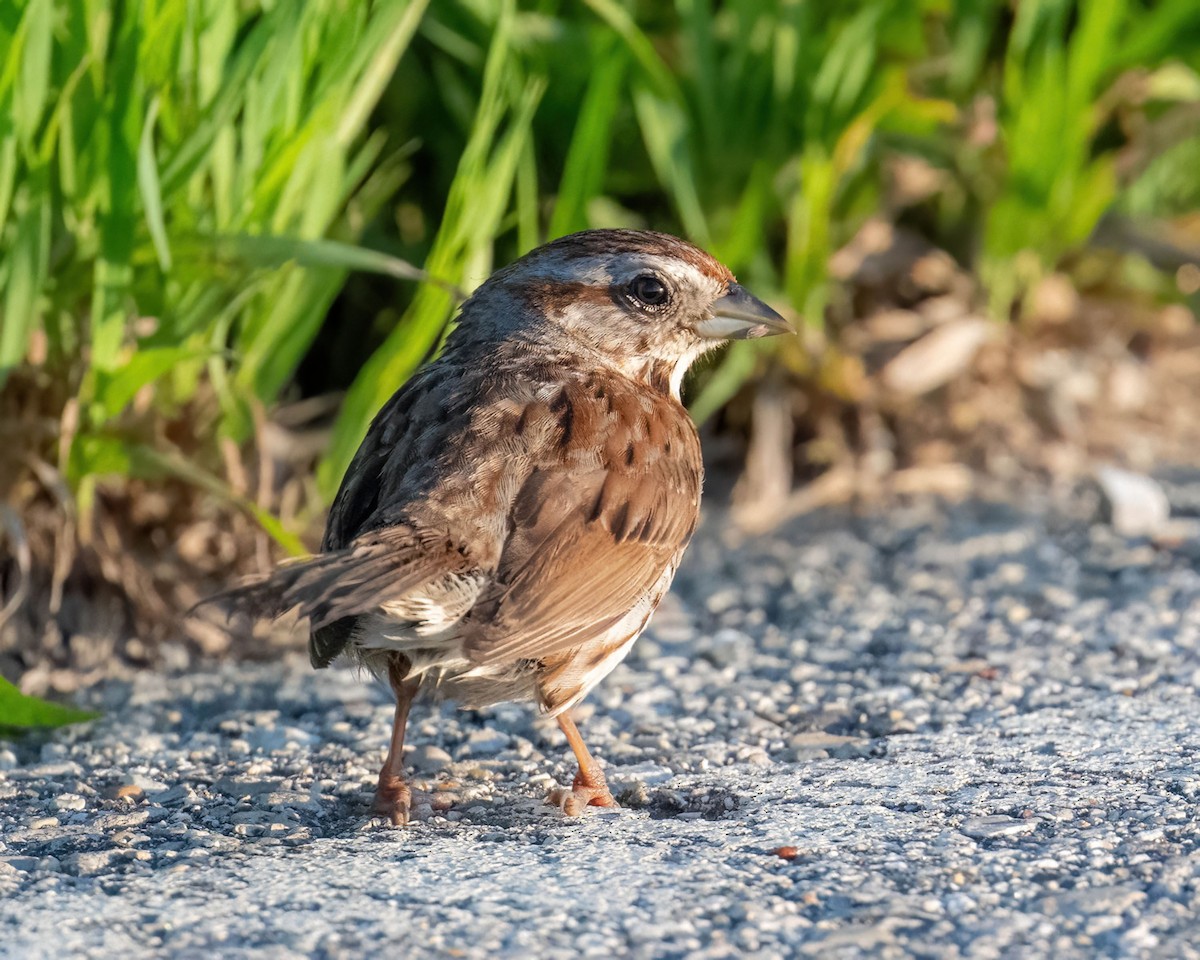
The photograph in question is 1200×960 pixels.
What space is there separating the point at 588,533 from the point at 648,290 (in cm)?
86

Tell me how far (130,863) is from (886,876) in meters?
1.42

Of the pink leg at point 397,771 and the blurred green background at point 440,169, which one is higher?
the blurred green background at point 440,169

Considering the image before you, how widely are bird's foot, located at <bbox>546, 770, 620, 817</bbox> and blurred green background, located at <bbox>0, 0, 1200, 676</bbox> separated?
3.49 feet

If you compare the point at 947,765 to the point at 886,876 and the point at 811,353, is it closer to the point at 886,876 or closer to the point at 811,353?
the point at 886,876

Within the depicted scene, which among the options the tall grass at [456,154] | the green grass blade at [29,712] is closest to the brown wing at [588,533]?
the tall grass at [456,154]

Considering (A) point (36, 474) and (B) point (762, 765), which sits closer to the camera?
(B) point (762, 765)

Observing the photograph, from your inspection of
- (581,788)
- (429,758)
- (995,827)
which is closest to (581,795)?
(581,788)

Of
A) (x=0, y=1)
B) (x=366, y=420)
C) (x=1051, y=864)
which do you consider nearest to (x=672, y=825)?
(x=1051, y=864)

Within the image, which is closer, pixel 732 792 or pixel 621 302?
pixel 732 792

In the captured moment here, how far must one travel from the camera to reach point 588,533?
361cm

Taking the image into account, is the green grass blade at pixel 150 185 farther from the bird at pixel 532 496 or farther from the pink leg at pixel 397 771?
the pink leg at pixel 397 771

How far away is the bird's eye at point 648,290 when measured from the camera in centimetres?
421

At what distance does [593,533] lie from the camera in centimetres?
362

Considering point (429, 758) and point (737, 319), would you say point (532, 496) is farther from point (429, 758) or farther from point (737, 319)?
point (737, 319)
